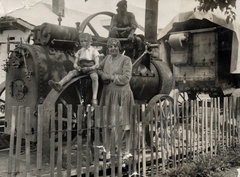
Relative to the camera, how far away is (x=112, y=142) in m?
4.55

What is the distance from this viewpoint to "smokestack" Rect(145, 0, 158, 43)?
7761 mm

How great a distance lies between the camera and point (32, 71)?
576 cm

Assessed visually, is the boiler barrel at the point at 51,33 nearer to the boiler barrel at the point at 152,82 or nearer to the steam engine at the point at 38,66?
the steam engine at the point at 38,66

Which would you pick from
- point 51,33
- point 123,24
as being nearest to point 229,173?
point 123,24

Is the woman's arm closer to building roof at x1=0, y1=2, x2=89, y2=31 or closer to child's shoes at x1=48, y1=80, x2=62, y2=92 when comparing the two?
child's shoes at x1=48, y1=80, x2=62, y2=92

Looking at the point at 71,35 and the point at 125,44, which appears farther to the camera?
the point at 125,44

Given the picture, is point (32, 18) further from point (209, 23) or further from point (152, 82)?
point (152, 82)

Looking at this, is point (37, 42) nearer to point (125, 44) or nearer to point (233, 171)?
point (125, 44)

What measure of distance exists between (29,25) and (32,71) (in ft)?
29.2

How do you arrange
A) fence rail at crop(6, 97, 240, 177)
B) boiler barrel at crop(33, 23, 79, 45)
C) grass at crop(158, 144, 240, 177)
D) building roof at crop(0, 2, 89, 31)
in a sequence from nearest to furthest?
1. fence rail at crop(6, 97, 240, 177)
2. grass at crop(158, 144, 240, 177)
3. boiler barrel at crop(33, 23, 79, 45)
4. building roof at crop(0, 2, 89, 31)

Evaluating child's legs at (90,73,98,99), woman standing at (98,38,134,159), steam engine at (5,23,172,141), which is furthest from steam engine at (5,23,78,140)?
woman standing at (98,38,134,159)

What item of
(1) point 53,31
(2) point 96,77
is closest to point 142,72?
(2) point 96,77

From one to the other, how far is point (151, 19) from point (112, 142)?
4.25 meters

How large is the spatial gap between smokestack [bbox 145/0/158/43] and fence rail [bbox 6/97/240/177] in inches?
87.4
